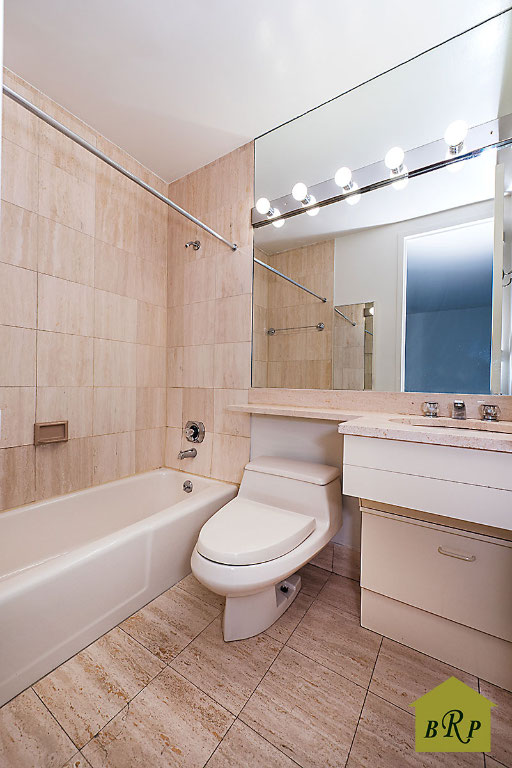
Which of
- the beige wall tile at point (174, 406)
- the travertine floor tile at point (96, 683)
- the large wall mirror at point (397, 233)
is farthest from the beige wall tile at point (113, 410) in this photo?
the travertine floor tile at point (96, 683)

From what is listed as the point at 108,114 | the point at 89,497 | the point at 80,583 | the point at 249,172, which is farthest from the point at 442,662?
the point at 108,114

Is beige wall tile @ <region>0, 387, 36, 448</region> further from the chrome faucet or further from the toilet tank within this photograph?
the chrome faucet

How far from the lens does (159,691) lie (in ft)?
3.69

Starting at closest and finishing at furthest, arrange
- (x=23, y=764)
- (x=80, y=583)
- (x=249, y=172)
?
1. (x=23, y=764)
2. (x=80, y=583)
3. (x=249, y=172)

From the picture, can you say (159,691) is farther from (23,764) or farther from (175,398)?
(175,398)

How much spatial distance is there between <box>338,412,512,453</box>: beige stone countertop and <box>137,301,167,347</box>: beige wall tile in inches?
58.8

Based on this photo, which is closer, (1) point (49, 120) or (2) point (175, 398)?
(1) point (49, 120)

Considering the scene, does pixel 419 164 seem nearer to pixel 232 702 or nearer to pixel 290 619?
pixel 290 619

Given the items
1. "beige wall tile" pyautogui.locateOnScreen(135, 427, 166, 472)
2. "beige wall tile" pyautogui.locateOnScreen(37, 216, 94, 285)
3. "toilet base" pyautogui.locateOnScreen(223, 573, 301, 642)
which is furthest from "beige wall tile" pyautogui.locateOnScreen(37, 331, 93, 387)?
"toilet base" pyautogui.locateOnScreen(223, 573, 301, 642)

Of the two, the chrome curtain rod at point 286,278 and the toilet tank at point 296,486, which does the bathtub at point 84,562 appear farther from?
the chrome curtain rod at point 286,278

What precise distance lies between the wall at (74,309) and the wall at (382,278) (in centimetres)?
128

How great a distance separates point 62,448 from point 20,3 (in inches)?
72.6

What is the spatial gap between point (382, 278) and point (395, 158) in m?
0.51

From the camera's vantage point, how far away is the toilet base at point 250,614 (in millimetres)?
1329
